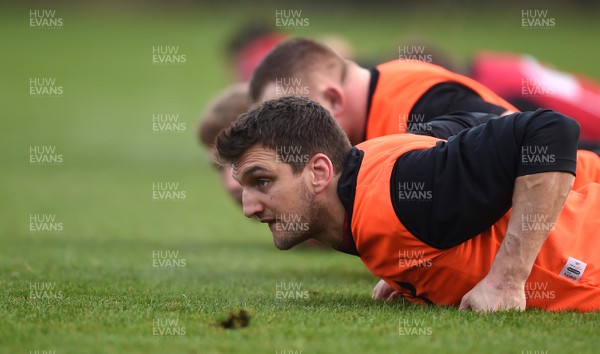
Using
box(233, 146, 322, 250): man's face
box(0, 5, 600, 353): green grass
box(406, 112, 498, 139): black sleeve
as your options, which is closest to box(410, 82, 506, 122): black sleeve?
box(406, 112, 498, 139): black sleeve

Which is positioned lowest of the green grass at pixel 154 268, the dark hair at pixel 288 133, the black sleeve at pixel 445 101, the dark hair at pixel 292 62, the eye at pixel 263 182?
the green grass at pixel 154 268

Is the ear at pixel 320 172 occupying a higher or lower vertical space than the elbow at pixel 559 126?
lower

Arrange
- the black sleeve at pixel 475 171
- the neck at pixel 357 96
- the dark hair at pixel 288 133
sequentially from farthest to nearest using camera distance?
the neck at pixel 357 96 → the dark hair at pixel 288 133 → the black sleeve at pixel 475 171

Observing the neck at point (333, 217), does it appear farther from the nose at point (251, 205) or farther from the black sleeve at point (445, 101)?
the black sleeve at point (445, 101)

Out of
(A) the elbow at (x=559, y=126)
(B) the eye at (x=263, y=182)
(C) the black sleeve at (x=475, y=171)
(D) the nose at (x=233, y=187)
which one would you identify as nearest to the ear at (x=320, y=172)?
(B) the eye at (x=263, y=182)

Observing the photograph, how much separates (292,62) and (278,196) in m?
2.34

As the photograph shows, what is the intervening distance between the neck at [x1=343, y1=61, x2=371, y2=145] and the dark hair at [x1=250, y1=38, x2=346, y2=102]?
0.26 ft

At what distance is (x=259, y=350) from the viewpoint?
3555 mm

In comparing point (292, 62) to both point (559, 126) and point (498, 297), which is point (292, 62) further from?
point (498, 297)

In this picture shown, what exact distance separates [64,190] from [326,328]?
939cm

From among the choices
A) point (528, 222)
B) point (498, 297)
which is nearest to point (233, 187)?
point (498, 297)

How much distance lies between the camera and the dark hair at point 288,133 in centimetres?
443

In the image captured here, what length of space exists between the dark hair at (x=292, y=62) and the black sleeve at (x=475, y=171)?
8.05ft

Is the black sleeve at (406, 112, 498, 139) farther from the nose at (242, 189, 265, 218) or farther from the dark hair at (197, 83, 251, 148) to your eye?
the dark hair at (197, 83, 251, 148)
